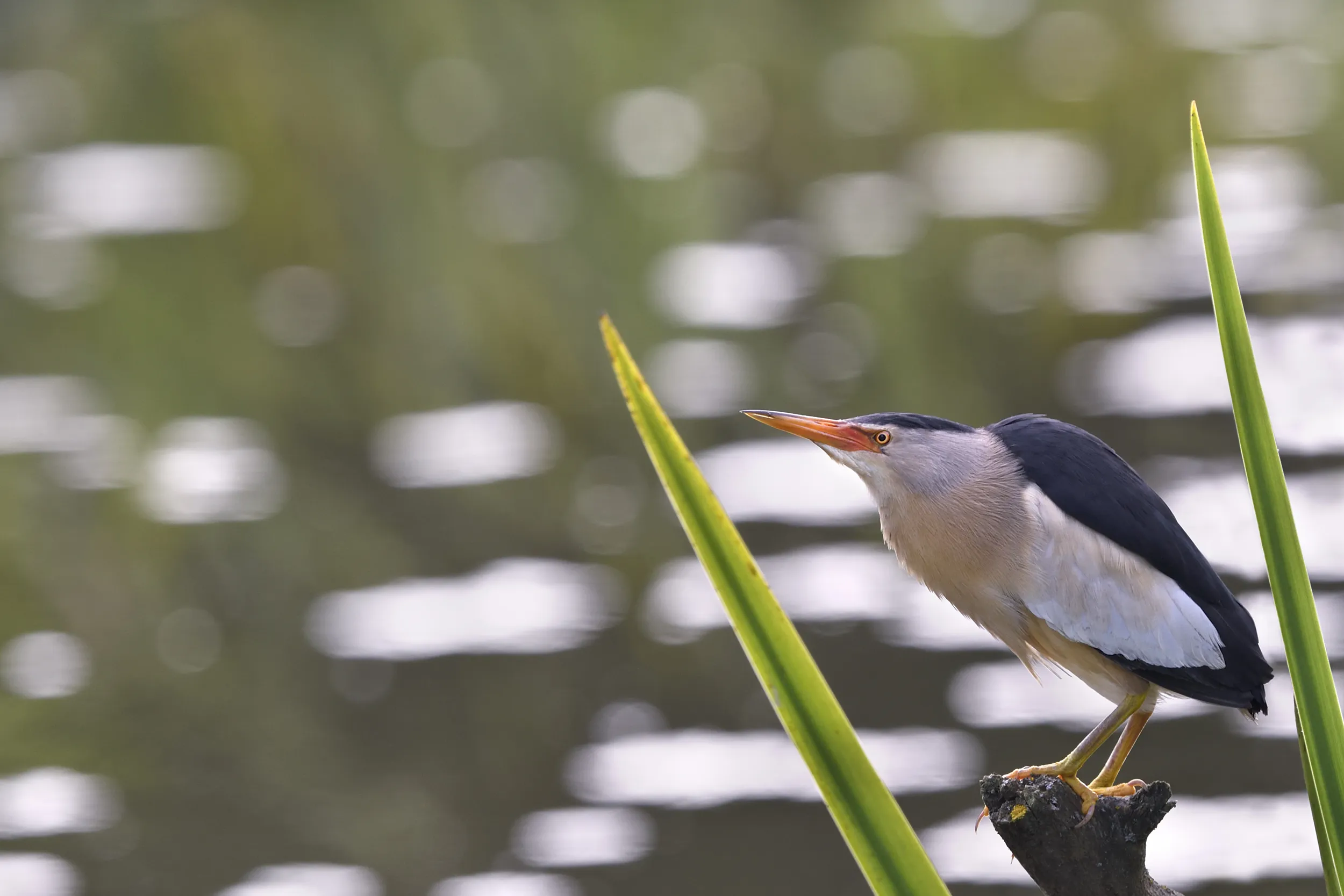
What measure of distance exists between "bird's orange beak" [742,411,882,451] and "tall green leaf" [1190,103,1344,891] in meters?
0.42

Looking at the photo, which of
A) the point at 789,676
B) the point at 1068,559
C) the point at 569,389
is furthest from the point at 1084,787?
the point at 569,389

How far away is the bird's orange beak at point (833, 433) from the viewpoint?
5.08 ft

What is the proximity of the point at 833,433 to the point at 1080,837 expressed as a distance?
474mm

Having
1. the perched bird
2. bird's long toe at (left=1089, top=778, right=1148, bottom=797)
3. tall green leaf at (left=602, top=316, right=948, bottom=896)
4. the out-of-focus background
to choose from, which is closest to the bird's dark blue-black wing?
the perched bird

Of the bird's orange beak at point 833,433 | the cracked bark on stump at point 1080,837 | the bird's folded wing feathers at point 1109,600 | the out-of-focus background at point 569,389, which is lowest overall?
the cracked bark on stump at point 1080,837

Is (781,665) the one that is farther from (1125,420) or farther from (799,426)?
(1125,420)

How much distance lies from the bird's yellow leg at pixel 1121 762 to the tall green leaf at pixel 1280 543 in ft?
0.95

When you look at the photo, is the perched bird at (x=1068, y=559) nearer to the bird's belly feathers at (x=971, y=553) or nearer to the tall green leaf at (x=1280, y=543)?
the bird's belly feathers at (x=971, y=553)

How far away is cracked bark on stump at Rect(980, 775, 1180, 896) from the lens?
1.45 meters

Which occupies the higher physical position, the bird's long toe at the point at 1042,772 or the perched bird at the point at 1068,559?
the perched bird at the point at 1068,559

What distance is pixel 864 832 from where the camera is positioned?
1.20 metres

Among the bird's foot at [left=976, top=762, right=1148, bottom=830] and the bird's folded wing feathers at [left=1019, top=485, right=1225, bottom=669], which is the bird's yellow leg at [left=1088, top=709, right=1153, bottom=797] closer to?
the bird's foot at [left=976, top=762, right=1148, bottom=830]

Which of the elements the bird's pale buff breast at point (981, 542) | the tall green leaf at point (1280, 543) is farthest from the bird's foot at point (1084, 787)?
the tall green leaf at point (1280, 543)

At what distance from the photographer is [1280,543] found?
1.28 metres
